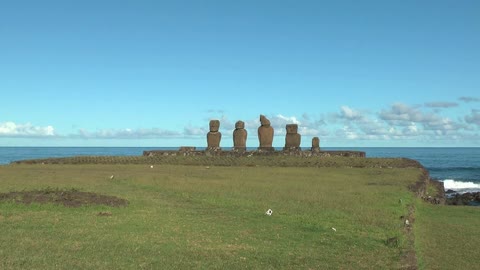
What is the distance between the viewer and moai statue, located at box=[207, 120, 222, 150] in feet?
142

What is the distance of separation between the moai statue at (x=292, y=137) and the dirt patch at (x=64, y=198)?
27.9m

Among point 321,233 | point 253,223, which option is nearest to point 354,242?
point 321,233

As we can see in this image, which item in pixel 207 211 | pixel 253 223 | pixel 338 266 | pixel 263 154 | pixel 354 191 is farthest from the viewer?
pixel 263 154

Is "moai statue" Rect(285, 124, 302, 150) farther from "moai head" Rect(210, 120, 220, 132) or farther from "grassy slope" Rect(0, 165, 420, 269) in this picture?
"grassy slope" Rect(0, 165, 420, 269)

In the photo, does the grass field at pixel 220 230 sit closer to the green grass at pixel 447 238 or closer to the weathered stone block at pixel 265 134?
the green grass at pixel 447 238

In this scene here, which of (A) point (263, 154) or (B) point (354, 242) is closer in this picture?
(B) point (354, 242)

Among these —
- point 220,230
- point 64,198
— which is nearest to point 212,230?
point 220,230

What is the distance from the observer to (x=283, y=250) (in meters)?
9.81

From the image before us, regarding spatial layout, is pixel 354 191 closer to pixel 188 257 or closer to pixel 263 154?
pixel 188 257

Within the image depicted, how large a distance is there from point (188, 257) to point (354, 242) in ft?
12.6

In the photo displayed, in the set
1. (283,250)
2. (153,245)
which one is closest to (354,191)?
(283,250)

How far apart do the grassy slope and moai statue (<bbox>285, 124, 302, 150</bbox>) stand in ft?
73.1

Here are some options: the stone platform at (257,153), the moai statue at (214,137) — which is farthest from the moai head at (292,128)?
the moai statue at (214,137)

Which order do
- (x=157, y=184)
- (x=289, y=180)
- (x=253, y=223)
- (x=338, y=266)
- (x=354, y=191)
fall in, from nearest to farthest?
(x=338, y=266), (x=253, y=223), (x=354, y=191), (x=157, y=184), (x=289, y=180)
